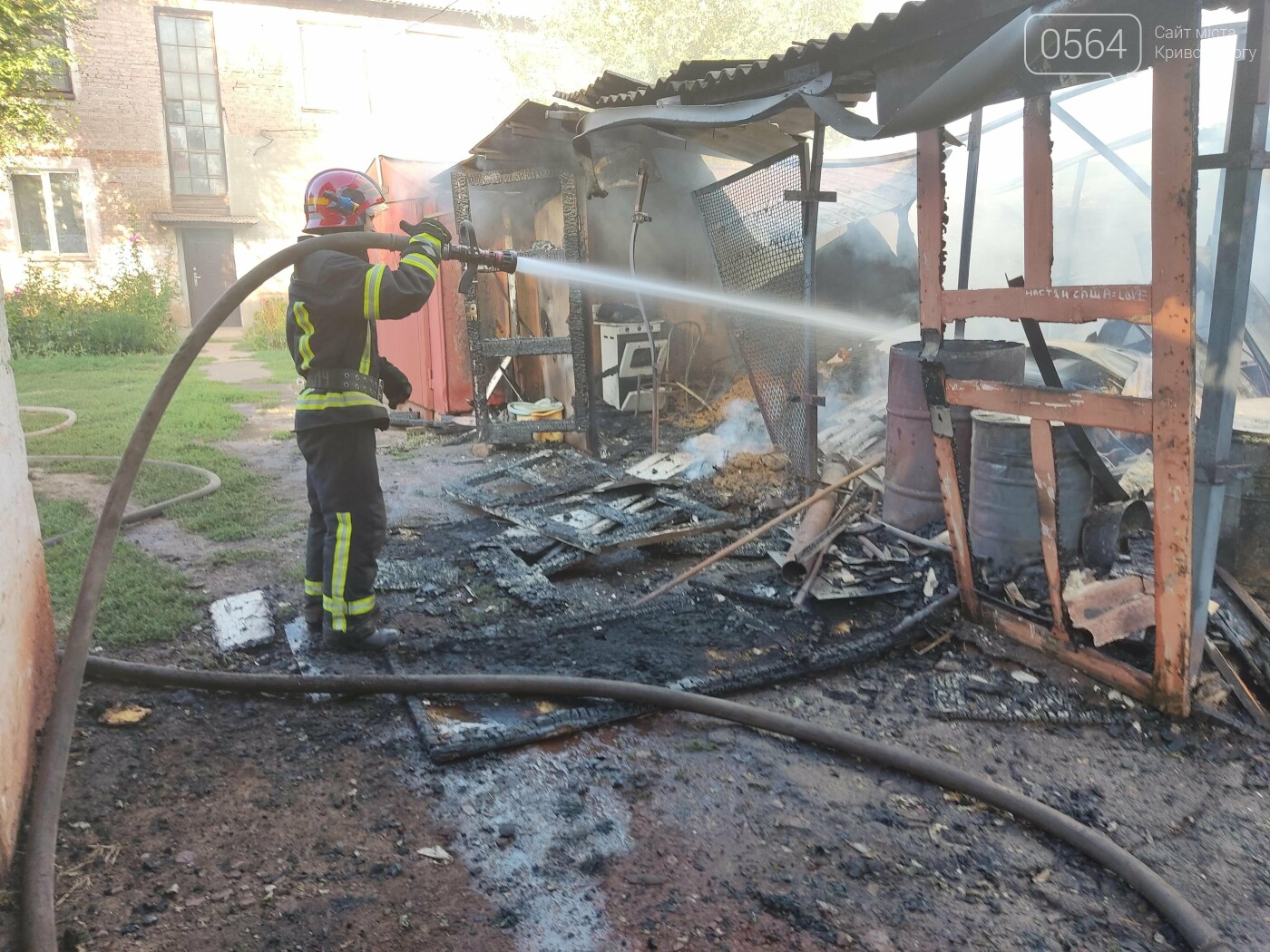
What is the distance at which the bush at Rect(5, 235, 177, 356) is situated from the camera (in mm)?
15102

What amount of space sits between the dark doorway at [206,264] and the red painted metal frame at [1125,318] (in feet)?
68.7

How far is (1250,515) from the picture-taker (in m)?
4.33

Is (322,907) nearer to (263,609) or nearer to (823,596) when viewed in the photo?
(263,609)

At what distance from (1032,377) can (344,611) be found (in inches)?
188

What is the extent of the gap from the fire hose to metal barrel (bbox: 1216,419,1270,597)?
256 cm

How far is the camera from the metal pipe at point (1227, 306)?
2.98m

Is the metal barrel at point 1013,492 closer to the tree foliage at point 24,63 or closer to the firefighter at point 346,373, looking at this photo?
the firefighter at point 346,373

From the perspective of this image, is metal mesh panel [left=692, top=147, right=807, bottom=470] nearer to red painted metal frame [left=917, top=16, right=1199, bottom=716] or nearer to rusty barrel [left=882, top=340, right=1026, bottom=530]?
rusty barrel [left=882, top=340, right=1026, bottom=530]

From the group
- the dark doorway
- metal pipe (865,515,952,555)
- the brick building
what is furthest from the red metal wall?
the dark doorway

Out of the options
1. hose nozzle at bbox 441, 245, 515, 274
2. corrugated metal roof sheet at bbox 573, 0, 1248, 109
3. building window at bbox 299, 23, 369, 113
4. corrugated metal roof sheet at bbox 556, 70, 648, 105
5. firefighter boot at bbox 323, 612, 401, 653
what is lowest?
firefighter boot at bbox 323, 612, 401, 653

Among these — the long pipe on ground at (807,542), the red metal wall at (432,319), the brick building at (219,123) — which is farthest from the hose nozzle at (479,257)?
the brick building at (219,123)

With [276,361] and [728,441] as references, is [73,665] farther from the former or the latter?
[276,361]

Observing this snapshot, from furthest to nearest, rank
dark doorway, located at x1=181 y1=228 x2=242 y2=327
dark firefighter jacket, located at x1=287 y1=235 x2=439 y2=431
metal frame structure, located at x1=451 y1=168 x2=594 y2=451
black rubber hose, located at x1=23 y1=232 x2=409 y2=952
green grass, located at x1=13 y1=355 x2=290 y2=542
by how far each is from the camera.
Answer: dark doorway, located at x1=181 y1=228 x2=242 y2=327 → metal frame structure, located at x1=451 y1=168 x2=594 y2=451 → green grass, located at x1=13 y1=355 x2=290 y2=542 → dark firefighter jacket, located at x1=287 y1=235 x2=439 y2=431 → black rubber hose, located at x1=23 y1=232 x2=409 y2=952

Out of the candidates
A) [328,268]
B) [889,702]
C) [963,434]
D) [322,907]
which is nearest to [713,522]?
[963,434]
